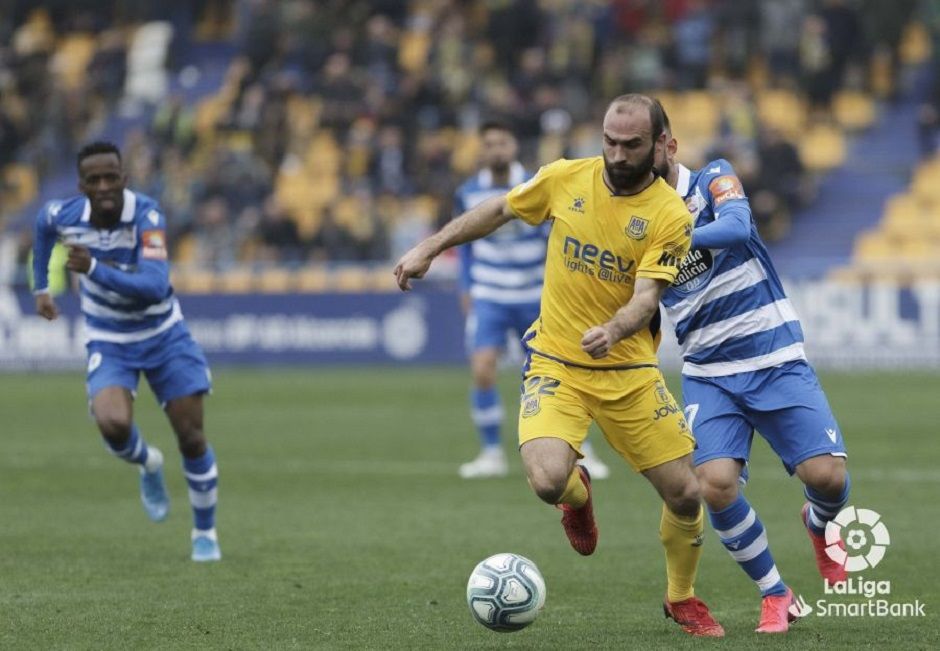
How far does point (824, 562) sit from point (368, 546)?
3004mm

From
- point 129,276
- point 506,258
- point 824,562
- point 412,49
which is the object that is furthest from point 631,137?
point 412,49

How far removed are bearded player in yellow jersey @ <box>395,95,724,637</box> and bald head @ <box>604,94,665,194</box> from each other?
14 millimetres

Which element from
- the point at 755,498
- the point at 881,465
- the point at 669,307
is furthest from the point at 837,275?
the point at 669,307

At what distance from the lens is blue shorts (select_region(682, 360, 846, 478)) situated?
7.80m

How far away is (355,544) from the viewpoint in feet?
34.4

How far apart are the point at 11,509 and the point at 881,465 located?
23.1ft

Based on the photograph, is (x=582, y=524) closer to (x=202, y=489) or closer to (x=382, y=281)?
(x=202, y=489)

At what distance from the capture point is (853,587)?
864cm

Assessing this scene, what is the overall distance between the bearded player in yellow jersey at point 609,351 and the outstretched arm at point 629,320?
0.23ft

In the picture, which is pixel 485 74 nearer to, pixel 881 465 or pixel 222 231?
pixel 222 231

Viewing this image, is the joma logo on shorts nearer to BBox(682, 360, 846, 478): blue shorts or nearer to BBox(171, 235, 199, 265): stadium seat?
BBox(682, 360, 846, 478): blue shorts

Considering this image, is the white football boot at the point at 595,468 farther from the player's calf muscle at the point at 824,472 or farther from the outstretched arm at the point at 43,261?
Result: the player's calf muscle at the point at 824,472

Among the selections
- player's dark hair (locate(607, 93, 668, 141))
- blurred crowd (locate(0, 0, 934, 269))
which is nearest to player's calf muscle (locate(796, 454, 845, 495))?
player's dark hair (locate(607, 93, 668, 141))

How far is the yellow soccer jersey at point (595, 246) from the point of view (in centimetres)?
740
